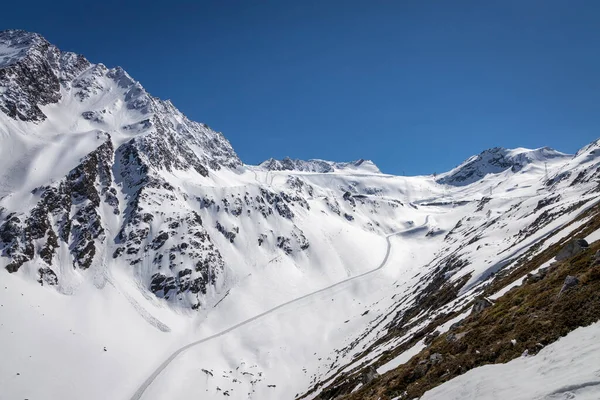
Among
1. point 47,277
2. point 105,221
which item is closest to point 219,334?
point 47,277

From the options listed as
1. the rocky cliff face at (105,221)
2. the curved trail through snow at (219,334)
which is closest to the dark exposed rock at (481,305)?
the curved trail through snow at (219,334)

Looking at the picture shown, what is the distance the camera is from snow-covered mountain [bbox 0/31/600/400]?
227ft

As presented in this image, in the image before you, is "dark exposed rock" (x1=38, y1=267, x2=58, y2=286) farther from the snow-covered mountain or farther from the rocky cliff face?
the snow-covered mountain

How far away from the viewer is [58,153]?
155875 mm

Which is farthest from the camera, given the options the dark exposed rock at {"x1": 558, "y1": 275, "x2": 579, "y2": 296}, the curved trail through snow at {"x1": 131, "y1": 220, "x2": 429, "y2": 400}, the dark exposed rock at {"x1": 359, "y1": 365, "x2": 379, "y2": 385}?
the curved trail through snow at {"x1": 131, "y1": 220, "x2": 429, "y2": 400}

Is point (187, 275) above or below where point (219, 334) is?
above

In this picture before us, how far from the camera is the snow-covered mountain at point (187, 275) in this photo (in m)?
69.1

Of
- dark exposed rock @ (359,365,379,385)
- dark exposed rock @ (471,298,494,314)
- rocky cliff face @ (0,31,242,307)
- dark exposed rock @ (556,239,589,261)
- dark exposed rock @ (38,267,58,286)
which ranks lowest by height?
dark exposed rock @ (359,365,379,385)

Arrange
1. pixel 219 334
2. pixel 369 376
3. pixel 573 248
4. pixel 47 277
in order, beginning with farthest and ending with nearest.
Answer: pixel 219 334, pixel 47 277, pixel 369 376, pixel 573 248

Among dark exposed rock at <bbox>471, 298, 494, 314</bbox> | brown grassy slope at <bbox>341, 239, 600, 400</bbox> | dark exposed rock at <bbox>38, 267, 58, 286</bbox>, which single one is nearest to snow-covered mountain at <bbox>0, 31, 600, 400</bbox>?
dark exposed rock at <bbox>38, 267, 58, 286</bbox>

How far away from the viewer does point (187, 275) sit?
446 ft

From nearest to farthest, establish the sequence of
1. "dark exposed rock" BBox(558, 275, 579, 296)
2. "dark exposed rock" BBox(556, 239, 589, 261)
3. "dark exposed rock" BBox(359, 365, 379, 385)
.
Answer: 1. "dark exposed rock" BBox(558, 275, 579, 296)
2. "dark exposed rock" BBox(556, 239, 589, 261)
3. "dark exposed rock" BBox(359, 365, 379, 385)

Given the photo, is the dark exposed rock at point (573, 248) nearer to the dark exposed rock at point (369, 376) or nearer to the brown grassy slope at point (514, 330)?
the brown grassy slope at point (514, 330)

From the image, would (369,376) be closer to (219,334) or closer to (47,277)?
(219,334)
